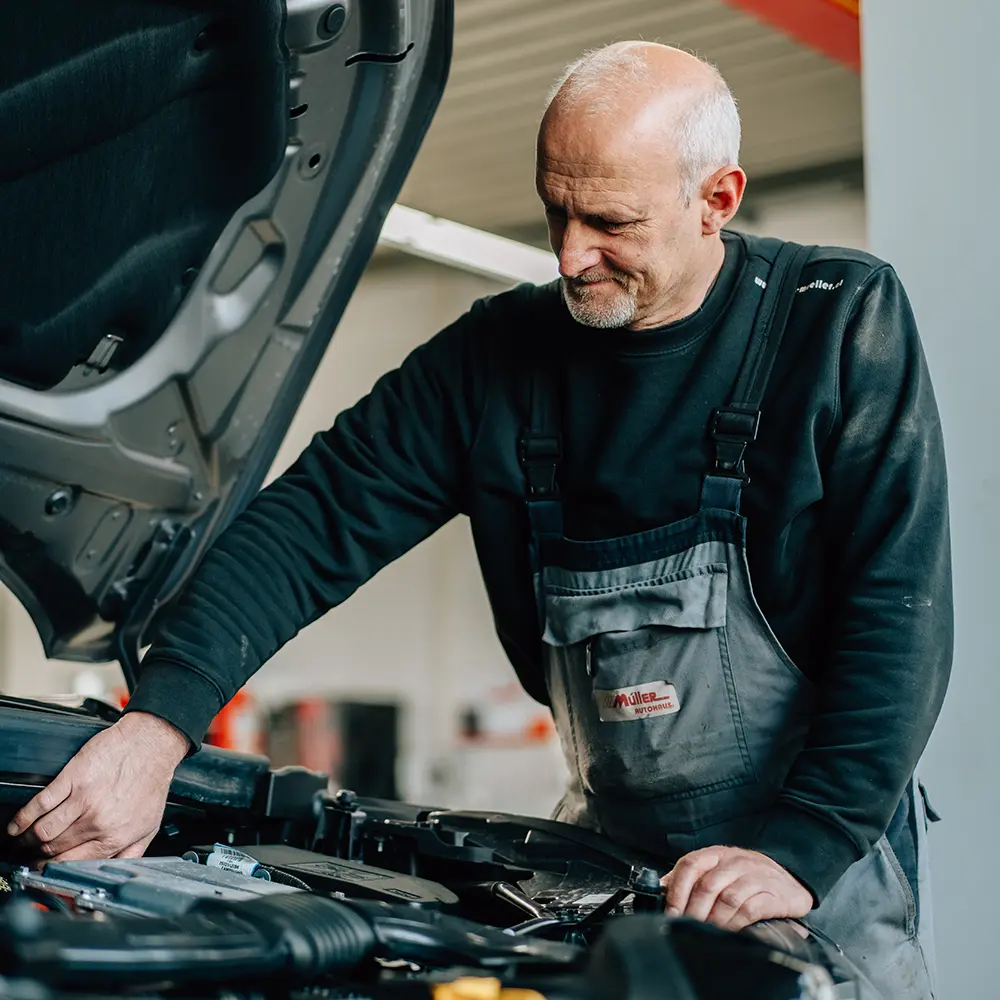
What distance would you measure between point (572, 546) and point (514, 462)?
0.49 feet

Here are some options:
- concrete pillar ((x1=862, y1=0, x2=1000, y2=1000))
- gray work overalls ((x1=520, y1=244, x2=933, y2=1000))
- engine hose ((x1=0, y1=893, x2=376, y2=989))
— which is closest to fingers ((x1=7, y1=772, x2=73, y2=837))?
engine hose ((x1=0, y1=893, x2=376, y2=989))

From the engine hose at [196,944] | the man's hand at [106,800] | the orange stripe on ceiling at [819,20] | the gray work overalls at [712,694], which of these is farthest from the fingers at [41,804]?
the orange stripe on ceiling at [819,20]

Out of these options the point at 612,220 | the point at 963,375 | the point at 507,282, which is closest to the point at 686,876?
the point at 612,220

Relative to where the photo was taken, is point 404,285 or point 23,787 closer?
point 23,787

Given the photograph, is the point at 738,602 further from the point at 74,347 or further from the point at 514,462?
the point at 74,347

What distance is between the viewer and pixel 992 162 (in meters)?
1.99

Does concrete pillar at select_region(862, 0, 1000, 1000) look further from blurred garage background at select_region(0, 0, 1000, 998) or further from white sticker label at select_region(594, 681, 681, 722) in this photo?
white sticker label at select_region(594, 681, 681, 722)

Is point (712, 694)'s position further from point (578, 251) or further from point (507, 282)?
point (507, 282)

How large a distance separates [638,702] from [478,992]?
0.74 m

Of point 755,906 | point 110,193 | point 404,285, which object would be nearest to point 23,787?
point 110,193

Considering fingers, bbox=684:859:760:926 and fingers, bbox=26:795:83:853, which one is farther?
fingers, bbox=26:795:83:853

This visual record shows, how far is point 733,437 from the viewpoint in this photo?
1528 mm

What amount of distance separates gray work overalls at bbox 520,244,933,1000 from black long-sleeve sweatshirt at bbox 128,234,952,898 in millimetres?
37

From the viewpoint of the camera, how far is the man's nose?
4.95ft
